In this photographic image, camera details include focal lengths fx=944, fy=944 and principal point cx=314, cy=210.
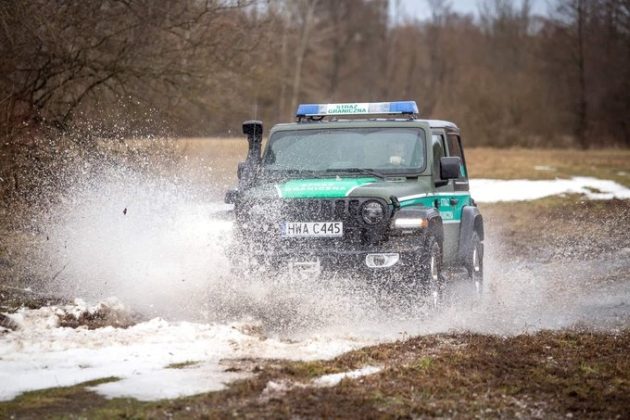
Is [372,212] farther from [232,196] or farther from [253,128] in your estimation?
[253,128]

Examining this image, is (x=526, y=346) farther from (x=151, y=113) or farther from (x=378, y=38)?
(x=378, y=38)

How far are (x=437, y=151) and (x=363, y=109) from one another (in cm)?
96

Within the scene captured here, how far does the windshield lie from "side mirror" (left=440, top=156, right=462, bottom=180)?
22 centimetres

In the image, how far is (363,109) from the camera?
1062cm

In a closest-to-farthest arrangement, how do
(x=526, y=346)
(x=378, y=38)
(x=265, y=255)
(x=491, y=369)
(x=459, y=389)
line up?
(x=459, y=389), (x=491, y=369), (x=526, y=346), (x=265, y=255), (x=378, y=38)

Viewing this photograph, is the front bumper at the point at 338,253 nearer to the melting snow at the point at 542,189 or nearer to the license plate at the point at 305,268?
the license plate at the point at 305,268

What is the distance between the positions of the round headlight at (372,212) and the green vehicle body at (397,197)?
0.05 m

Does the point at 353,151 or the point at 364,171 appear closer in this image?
the point at 364,171

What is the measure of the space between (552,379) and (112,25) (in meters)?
13.5

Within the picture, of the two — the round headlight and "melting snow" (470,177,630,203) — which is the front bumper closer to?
the round headlight

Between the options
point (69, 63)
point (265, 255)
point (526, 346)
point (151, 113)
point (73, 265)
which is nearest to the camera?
point (526, 346)

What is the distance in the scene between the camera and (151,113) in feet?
61.2

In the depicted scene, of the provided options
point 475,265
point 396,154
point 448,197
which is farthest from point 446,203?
point 475,265

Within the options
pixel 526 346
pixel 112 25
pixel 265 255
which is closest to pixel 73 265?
pixel 265 255
